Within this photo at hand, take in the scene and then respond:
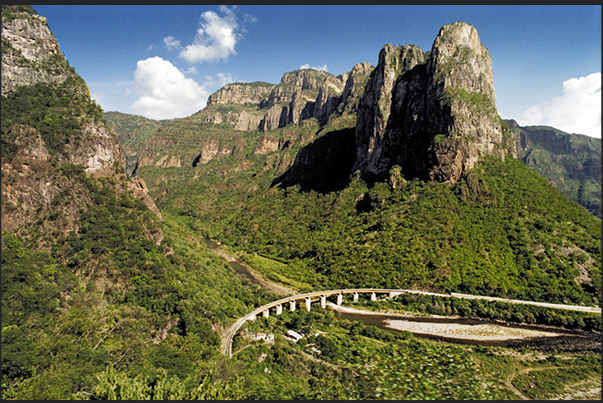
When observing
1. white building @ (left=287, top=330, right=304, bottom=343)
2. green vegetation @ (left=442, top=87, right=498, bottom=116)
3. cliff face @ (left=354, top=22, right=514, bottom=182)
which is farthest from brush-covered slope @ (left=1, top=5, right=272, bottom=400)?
green vegetation @ (left=442, top=87, right=498, bottom=116)

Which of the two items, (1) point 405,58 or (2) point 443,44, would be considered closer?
(2) point 443,44

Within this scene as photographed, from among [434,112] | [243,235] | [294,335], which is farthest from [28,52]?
[434,112]

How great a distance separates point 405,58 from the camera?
122812 millimetres

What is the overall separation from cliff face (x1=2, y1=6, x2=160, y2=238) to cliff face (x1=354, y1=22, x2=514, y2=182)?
76.4m

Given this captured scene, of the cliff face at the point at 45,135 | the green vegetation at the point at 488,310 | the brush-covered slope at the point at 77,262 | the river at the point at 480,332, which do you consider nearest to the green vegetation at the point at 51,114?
the cliff face at the point at 45,135

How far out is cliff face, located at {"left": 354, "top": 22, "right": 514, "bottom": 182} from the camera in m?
92.7

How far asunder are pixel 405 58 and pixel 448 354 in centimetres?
10753

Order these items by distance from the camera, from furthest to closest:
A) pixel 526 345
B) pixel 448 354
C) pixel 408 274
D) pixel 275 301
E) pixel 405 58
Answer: pixel 405 58 → pixel 408 274 → pixel 275 301 → pixel 526 345 → pixel 448 354

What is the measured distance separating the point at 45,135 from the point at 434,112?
3732 inches

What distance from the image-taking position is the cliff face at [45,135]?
4753 centimetres

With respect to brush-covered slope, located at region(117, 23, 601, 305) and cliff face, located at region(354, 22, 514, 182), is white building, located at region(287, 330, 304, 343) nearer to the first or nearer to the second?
brush-covered slope, located at region(117, 23, 601, 305)

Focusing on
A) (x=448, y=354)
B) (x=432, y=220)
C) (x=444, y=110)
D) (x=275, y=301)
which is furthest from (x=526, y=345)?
(x=444, y=110)

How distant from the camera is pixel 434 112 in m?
99.1

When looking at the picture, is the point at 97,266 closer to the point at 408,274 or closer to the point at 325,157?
the point at 408,274
